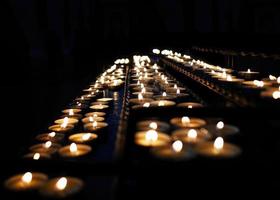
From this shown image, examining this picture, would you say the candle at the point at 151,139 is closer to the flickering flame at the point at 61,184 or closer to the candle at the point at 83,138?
the flickering flame at the point at 61,184

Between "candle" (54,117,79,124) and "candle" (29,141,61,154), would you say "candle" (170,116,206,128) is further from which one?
"candle" (54,117,79,124)

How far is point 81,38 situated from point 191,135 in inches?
351

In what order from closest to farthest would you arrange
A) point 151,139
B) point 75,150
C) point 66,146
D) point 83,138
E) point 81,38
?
point 151,139
point 75,150
point 66,146
point 83,138
point 81,38

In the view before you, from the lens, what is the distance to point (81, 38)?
9.92 meters

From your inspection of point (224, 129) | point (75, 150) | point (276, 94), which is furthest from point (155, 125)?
point (276, 94)

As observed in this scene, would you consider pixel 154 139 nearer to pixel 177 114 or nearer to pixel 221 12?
pixel 177 114

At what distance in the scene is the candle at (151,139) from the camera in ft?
4.36

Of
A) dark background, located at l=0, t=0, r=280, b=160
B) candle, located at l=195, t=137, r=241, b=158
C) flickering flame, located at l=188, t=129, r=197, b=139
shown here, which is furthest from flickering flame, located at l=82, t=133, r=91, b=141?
dark background, located at l=0, t=0, r=280, b=160

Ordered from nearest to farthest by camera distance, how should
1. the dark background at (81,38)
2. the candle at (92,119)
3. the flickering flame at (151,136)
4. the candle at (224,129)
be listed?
the flickering flame at (151,136)
the candle at (224,129)
the candle at (92,119)
the dark background at (81,38)

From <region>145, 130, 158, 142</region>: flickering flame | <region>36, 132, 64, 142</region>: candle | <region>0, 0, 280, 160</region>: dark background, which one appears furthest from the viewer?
<region>0, 0, 280, 160</region>: dark background

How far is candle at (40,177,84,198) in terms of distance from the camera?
1175 millimetres

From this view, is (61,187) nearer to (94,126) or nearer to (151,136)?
(151,136)

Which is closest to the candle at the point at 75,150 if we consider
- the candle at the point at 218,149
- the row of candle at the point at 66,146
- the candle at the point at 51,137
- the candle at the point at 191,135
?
the row of candle at the point at 66,146

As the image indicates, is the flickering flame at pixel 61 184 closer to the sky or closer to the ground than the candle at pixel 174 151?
closer to the ground
